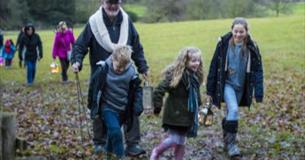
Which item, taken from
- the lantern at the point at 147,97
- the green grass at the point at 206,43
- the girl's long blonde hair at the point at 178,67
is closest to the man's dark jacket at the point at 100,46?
the lantern at the point at 147,97

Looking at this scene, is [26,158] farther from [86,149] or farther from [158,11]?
[158,11]

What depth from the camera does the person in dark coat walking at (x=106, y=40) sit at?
873 centimetres

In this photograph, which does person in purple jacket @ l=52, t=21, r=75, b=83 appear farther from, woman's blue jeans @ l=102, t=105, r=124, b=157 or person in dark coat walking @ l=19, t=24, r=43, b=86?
woman's blue jeans @ l=102, t=105, r=124, b=157

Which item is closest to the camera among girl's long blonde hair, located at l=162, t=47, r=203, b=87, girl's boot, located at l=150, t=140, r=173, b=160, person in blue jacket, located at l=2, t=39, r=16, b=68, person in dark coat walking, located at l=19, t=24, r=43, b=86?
girl's long blonde hair, located at l=162, t=47, r=203, b=87

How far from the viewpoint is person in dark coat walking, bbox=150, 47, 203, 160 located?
786 cm

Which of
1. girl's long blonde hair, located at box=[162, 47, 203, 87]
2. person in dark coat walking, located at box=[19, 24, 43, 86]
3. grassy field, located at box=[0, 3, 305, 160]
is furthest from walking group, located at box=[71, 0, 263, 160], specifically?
person in dark coat walking, located at box=[19, 24, 43, 86]

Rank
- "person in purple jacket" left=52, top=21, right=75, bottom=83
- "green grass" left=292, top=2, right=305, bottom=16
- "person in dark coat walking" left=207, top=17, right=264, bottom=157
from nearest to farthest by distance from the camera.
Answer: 1. "person in dark coat walking" left=207, top=17, right=264, bottom=157
2. "person in purple jacket" left=52, top=21, right=75, bottom=83
3. "green grass" left=292, top=2, right=305, bottom=16

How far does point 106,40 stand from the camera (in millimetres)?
8719

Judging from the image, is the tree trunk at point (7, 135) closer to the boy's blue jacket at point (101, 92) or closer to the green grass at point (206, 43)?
the boy's blue jacket at point (101, 92)

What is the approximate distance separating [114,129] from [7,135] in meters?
1.58

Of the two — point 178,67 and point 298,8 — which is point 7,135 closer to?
point 178,67

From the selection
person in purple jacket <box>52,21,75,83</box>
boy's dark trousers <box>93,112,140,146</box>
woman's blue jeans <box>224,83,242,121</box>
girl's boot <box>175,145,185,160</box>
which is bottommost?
girl's boot <box>175,145,185,160</box>

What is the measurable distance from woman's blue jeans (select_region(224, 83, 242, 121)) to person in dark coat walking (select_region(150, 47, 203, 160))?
95 centimetres

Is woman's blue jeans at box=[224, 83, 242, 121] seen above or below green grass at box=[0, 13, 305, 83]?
below
